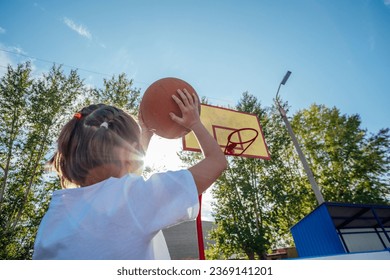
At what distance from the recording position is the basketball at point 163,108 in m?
2.22

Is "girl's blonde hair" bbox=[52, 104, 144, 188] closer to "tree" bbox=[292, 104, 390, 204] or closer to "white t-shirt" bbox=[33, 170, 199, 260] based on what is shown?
"white t-shirt" bbox=[33, 170, 199, 260]

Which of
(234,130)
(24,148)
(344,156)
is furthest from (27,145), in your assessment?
(344,156)

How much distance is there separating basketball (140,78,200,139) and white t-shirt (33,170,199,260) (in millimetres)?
1172

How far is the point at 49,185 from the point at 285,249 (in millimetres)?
22451

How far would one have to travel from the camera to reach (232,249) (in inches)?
623

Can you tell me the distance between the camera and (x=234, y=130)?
661 cm

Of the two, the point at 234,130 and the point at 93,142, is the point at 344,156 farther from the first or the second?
the point at 93,142

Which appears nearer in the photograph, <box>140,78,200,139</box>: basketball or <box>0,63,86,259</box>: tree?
<box>140,78,200,139</box>: basketball

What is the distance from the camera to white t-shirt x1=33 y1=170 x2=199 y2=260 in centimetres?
97

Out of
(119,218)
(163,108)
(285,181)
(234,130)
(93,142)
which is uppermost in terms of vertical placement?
(285,181)

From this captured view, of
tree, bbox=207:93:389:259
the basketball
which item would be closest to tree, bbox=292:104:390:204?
tree, bbox=207:93:389:259

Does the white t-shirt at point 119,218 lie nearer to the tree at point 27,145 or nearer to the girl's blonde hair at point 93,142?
the girl's blonde hair at point 93,142

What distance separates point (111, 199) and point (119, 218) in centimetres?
9

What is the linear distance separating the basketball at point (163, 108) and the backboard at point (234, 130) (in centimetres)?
365
